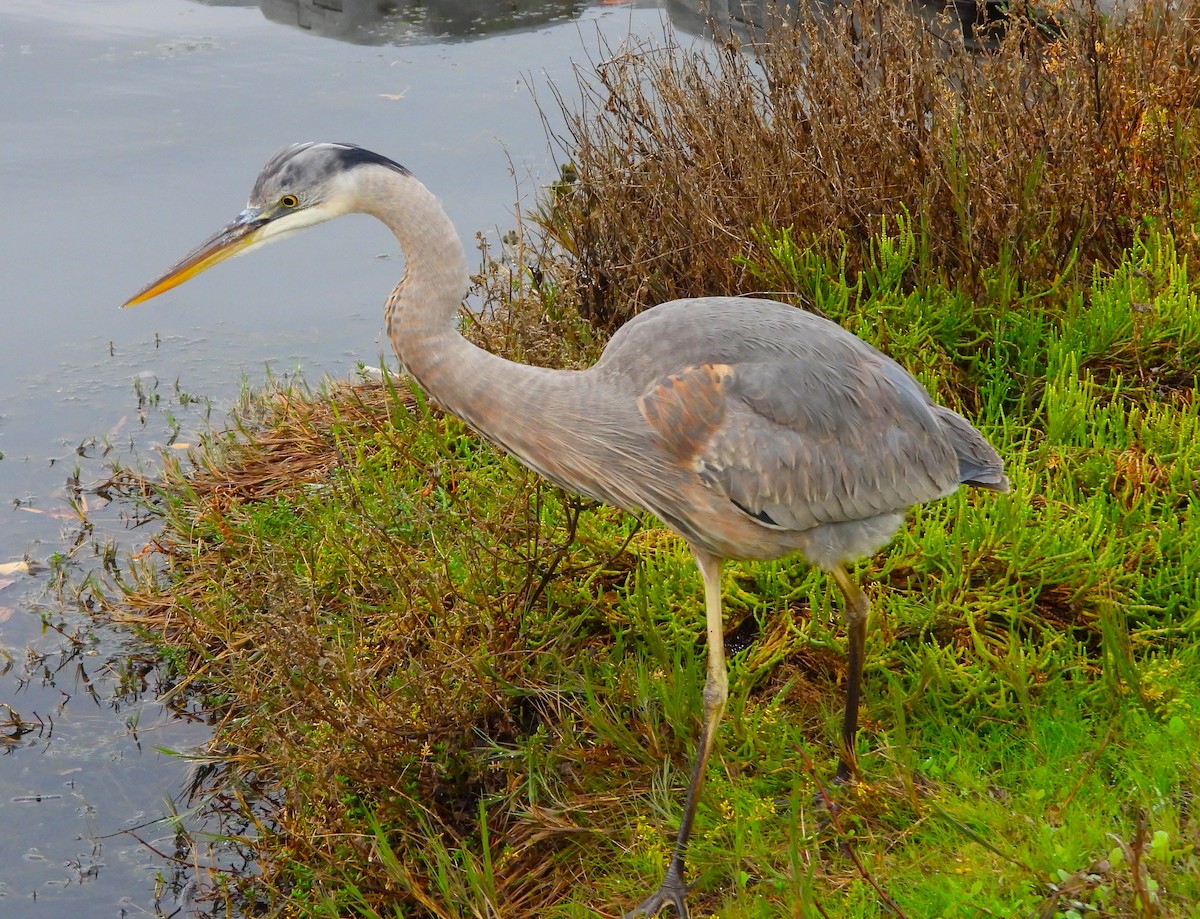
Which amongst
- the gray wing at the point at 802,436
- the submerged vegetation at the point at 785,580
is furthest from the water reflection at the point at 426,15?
the gray wing at the point at 802,436

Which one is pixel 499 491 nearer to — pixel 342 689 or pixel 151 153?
pixel 342 689

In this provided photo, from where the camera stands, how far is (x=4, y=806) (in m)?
4.01

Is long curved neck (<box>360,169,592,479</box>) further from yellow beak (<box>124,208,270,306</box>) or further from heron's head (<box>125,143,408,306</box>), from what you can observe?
yellow beak (<box>124,208,270,306</box>)

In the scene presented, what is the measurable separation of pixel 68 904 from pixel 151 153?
5365 millimetres

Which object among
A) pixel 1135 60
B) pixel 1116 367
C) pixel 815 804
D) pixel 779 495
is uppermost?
pixel 1135 60

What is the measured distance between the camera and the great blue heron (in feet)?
10.4

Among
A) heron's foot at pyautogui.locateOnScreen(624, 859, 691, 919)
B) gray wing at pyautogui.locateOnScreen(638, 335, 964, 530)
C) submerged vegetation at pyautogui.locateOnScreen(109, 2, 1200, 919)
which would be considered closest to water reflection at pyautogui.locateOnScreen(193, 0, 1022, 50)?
submerged vegetation at pyautogui.locateOnScreen(109, 2, 1200, 919)

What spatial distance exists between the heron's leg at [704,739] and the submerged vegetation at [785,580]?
0.28 feet

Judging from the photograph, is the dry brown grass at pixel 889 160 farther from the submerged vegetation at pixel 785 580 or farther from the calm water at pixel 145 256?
the calm water at pixel 145 256

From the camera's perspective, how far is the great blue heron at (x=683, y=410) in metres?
3.18

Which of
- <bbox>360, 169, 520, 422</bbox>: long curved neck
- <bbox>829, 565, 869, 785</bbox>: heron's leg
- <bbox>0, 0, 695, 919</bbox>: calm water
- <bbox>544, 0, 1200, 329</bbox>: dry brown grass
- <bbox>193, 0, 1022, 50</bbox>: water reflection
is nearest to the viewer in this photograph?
<bbox>360, 169, 520, 422</bbox>: long curved neck

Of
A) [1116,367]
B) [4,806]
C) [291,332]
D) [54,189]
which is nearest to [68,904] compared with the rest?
[4,806]

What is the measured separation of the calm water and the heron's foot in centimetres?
157

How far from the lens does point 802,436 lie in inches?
131
